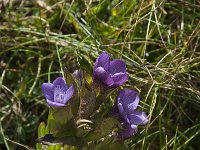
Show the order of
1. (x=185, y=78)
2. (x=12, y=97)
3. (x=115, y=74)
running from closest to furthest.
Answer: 1. (x=115, y=74)
2. (x=185, y=78)
3. (x=12, y=97)

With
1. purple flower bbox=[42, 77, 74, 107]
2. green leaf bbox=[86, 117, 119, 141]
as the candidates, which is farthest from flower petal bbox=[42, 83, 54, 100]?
green leaf bbox=[86, 117, 119, 141]

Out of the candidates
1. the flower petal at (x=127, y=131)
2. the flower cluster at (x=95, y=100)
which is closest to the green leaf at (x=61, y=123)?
the flower cluster at (x=95, y=100)

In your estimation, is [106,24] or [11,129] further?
[106,24]

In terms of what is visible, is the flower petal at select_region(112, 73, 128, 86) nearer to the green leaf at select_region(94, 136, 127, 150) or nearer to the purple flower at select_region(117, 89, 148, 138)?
the purple flower at select_region(117, 89, 148, 138)

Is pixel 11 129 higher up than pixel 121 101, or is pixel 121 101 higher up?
pixel 121 101

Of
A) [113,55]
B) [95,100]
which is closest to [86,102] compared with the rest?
[95,100]

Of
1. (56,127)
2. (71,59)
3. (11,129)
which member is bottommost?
(11,129)

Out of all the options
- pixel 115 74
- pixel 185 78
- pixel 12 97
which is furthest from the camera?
pixel 12 97

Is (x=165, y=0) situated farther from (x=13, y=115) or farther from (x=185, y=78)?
(x=13, y=115)

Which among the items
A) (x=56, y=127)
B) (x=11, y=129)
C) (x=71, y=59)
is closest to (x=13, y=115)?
(x=11, y=129)
